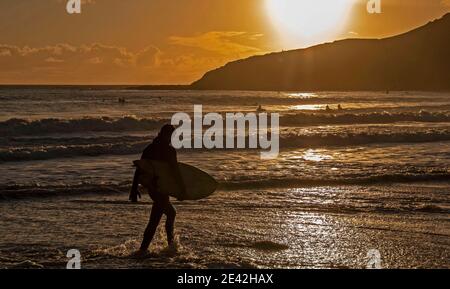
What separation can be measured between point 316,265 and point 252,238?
1.85 meters

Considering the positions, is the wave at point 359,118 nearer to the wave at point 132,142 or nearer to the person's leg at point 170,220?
the wave at point 132,142

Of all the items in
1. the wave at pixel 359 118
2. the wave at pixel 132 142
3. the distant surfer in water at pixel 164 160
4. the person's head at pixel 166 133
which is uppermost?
the person's head at pixel 166 133

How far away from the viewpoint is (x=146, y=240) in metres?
9.55

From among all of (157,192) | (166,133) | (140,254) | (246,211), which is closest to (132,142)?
(246,211)

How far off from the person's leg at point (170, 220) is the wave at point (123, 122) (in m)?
25.4

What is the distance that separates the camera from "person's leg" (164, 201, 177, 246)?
9484 millimetres

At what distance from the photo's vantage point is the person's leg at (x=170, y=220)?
9484 millimetres

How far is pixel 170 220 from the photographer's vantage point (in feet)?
31.5

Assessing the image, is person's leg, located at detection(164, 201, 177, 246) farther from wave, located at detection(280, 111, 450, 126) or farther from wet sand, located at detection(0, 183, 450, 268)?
wave, located at detection(280, 111, 450, 126)

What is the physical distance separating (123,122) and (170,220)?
3062 centimetres

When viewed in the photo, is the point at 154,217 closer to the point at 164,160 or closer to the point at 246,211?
the point at 164,160

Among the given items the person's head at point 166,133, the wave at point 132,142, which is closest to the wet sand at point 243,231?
the person's head at point 166,133
